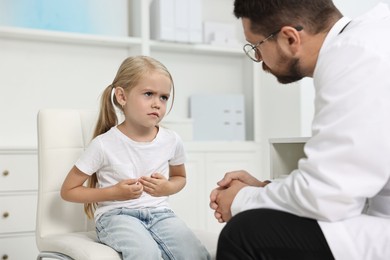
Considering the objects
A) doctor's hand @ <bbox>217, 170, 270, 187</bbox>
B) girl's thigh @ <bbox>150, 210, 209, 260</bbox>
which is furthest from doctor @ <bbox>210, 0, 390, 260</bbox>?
girl's thigh @ <bbox>150, 210, 209, 260</bbox>

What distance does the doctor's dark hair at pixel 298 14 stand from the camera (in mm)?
1279

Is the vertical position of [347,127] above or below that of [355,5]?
below

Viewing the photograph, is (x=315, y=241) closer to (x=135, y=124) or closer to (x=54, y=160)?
(x=135, y=124)

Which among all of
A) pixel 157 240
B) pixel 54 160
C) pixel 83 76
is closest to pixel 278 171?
pixel 157 240

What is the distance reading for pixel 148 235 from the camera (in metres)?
1.50

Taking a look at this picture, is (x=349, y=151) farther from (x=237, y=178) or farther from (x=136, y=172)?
(x=136, y=172)

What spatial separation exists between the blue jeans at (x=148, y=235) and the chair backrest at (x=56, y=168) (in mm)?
215

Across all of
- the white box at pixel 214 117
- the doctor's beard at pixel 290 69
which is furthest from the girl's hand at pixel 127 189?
the white box at pixel 214 117

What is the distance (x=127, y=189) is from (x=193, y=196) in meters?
1.60

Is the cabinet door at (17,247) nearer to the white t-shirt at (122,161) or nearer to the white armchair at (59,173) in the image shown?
the white armchair at (59,173)

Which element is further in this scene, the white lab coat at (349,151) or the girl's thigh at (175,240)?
the girl's thigh at (175,240)

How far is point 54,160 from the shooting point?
176 cm

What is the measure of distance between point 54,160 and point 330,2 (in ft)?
3.20

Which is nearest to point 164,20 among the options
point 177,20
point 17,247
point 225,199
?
point 177,20
